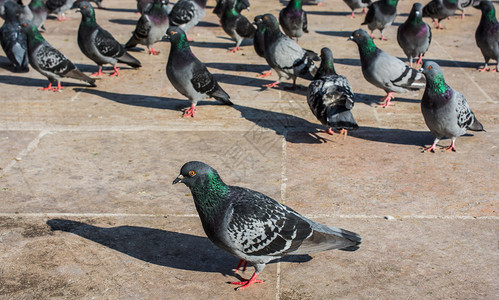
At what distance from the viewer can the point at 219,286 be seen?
4848 millimetres

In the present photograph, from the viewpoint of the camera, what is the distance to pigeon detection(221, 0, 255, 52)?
42.1 ft

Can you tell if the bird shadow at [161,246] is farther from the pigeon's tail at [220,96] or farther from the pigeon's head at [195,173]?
the pigeon's tail at [220,96]

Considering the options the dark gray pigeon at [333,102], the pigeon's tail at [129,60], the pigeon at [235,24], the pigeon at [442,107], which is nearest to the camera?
the pigeon at [442,107]

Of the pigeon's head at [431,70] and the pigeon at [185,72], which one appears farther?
the pigeon at [185,72]

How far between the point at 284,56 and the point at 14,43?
526 centimetres

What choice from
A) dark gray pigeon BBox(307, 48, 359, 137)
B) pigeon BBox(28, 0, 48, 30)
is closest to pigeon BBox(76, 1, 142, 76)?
pigeon BBox(28, 0, 48, 30)

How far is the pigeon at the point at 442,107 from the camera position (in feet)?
24.1

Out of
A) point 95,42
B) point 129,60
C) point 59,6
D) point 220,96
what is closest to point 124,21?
point 59,6

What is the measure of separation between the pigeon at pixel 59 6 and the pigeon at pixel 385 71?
9.08 metres

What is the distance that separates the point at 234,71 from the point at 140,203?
570cm

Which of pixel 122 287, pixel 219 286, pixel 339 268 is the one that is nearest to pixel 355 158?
pixel 339 268

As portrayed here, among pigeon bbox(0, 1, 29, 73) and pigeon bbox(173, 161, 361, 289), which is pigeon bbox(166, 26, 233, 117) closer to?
pigeon bbox(0, 1, 29, 73)

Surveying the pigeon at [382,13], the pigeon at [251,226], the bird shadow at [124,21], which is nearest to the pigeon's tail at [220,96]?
the pigeon at [251,226]

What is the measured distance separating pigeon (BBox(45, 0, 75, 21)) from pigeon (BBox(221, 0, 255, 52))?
4.88 metres
